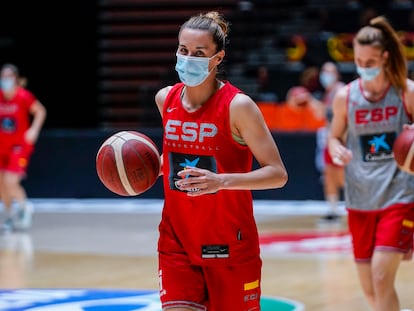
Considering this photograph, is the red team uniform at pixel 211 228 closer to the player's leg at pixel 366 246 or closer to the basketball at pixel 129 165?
the basketball at pixel 129 165

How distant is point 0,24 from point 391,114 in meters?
15.7

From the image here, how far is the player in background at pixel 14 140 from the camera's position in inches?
476

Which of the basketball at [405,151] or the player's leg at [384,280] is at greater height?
the basketball at [405,151]

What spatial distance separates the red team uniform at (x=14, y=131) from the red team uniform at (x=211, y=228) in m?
8.11

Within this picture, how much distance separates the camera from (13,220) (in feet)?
40.3

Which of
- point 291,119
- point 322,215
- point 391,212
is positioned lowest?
point 322,215

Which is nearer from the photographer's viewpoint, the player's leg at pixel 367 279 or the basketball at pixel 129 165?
the basketball at pixel 129 165

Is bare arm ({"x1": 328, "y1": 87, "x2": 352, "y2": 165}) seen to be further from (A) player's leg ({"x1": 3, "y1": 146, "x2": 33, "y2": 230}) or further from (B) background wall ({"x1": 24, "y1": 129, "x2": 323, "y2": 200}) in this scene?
(B) background wall ({"x1": 24, "y1": 129, "x2": 323, "y2": 200})

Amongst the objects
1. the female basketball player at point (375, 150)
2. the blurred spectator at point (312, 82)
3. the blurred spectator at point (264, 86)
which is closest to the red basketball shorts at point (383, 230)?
the female basketball player at point (375, 150)

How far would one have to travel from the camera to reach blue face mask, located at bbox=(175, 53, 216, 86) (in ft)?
13.9

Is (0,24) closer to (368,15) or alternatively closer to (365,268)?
(368,15)

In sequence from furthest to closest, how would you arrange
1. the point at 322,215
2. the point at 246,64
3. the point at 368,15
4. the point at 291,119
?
the point at 246,64 → the point at 368,15 → the point at 291,119 → the point at 322,215

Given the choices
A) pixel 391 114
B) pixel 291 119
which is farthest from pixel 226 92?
pixel 291 119

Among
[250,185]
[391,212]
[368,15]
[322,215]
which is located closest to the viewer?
[250,185]
